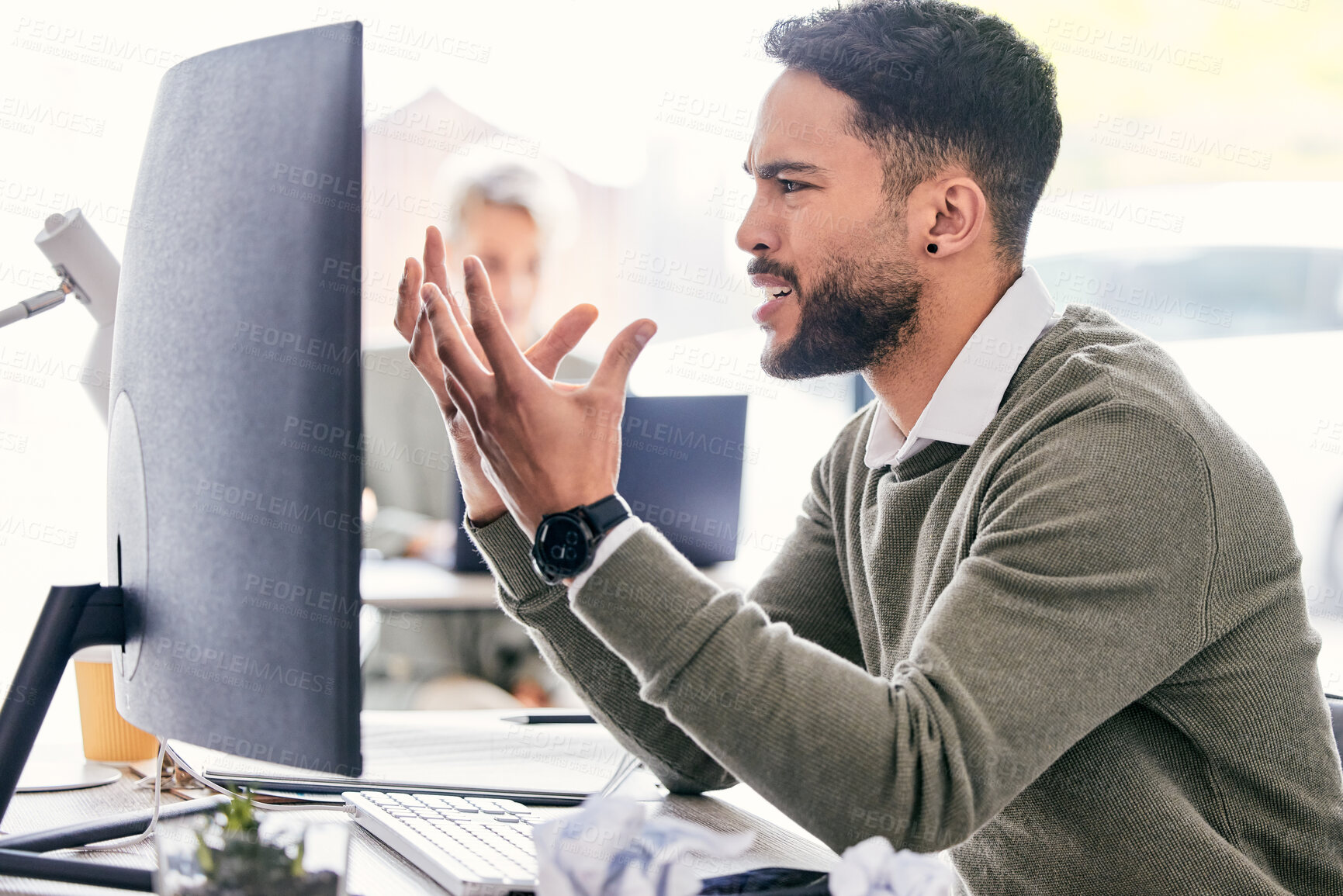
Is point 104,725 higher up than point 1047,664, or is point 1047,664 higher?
point 1047,664

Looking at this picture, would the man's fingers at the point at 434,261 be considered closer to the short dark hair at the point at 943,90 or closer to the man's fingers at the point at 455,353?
the man's fingers at the point at 455,353

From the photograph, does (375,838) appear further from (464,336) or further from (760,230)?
(760,230)

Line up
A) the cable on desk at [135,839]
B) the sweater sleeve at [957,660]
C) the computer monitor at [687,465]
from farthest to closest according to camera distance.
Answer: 1. the computer monitor at [687,465]
2. the cable on desk at [135,839]
3. the sweater sleeve at [957,660]

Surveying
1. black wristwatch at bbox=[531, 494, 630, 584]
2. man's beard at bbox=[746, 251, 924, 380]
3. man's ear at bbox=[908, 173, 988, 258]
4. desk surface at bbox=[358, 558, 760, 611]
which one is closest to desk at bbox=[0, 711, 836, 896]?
black wristwatch at bbox=[531, 494, 630, 584]

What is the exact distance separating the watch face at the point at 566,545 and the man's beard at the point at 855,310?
1.55 ft

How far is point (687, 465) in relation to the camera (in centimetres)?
150

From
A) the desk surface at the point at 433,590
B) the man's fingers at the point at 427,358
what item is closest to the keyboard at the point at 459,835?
the man's fingers at the point at 427,358

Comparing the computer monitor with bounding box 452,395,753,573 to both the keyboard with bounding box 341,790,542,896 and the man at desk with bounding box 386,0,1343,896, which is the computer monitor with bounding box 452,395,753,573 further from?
the keyboard with bounding box 341,790,542,896

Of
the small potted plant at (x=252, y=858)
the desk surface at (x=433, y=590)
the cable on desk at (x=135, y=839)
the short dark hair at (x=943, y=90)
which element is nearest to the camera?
the small potted plant at (x=252, y=858)

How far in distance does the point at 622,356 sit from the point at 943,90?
53 centimetres

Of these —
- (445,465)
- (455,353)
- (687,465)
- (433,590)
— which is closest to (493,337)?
(455,353)

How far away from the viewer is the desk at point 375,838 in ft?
2.33

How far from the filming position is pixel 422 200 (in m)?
3.82

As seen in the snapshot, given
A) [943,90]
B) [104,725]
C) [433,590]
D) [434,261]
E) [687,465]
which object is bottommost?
[433,590]
